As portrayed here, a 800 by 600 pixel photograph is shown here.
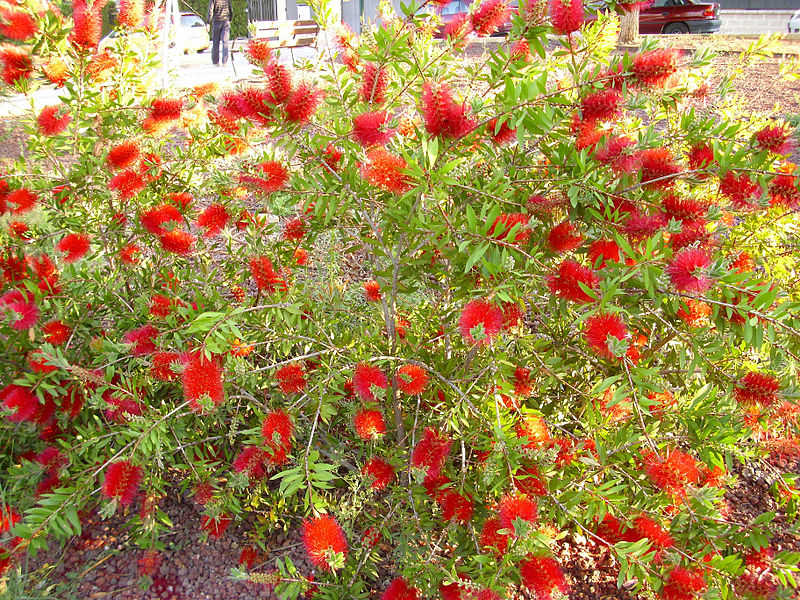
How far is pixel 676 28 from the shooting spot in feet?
44.5

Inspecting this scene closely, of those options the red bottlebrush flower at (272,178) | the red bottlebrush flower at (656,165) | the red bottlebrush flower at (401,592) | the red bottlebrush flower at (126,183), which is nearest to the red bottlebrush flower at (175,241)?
the red bottlebrush flower at (126,183)

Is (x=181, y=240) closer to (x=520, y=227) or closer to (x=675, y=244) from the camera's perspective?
(x=520, y=227)

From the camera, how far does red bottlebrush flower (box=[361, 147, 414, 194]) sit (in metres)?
1.32

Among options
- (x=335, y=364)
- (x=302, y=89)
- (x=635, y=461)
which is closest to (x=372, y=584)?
(x=335, y=364)

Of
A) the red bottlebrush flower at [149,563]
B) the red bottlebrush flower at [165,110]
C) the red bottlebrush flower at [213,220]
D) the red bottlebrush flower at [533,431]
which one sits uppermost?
the red bottlebrush flower at [165,110]

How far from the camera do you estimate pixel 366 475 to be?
5.37ft

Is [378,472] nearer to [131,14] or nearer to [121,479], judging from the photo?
[121,479]

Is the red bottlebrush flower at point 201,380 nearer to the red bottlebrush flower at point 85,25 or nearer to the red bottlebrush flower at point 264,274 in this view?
the red bottlebrush flower at point 264,274

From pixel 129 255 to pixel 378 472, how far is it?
110 cm

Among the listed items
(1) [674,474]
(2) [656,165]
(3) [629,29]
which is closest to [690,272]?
(2) [656,165]

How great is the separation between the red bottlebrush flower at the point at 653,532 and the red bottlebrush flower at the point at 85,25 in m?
2.11

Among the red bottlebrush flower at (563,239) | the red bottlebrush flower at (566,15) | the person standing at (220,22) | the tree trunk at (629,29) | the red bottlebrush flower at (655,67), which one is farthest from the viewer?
the tree trunk at (629,29)

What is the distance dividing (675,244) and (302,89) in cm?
97

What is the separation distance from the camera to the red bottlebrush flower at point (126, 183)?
172 centimetres
